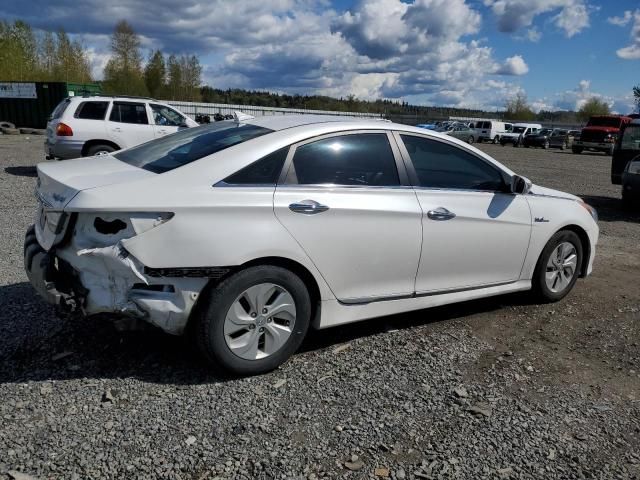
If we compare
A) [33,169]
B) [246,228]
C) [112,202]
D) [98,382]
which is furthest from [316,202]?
[33,169]

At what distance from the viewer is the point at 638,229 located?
948 centimetres

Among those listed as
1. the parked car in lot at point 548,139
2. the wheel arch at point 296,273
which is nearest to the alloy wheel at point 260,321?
the wheel arch at point 296,273

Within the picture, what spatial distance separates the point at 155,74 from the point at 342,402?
262 ft

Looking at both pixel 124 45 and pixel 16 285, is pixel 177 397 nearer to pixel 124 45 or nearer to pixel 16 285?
pixel 16 285

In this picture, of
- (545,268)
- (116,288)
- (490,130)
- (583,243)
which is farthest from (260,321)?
(490,130)

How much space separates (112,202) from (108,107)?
406 inches

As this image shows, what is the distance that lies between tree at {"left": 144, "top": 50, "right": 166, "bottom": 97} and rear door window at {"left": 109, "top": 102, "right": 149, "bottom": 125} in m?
67.4

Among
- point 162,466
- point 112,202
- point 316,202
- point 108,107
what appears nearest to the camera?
point 162,466

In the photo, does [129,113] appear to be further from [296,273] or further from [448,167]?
[296,273]

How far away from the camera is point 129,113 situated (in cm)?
1273

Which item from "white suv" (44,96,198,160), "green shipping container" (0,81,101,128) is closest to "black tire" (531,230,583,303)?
"white suv" (44,96,198,160)

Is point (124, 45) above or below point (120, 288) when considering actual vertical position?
above

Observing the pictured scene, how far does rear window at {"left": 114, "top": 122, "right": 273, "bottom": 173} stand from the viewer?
3654 mm

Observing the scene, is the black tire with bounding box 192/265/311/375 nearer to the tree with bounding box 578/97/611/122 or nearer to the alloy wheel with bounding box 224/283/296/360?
the alloy wheel with bounding box 224/283/296/360
